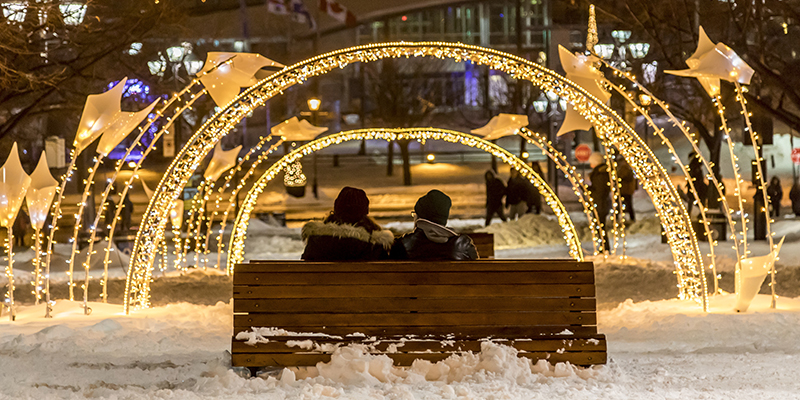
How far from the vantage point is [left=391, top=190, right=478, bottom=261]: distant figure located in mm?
6281

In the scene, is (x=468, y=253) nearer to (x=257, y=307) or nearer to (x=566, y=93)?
(x=257, y=307)

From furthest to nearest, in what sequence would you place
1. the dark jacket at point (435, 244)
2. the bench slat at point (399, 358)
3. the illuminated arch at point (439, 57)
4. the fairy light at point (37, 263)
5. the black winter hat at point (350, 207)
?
the illuminated arch at point (439, 57)
the fairy light at point (37, 263)
the black winter hat at point (350, 207)
the dark jacket at point (435, 244)
the bench slat at point (399, 358)

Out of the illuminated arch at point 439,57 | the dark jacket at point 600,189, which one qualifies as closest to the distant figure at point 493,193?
the dark jacket at point 600,189

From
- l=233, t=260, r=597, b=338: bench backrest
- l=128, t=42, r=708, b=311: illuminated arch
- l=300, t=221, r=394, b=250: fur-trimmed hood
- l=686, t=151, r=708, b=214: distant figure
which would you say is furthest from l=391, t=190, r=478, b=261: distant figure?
l=686, t=151, r=708, b=214: distant figure

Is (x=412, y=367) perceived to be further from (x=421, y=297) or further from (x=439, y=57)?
(x=439, y=57)

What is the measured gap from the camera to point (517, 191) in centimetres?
2300

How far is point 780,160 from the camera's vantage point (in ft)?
130

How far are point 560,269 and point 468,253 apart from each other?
794 millimetres

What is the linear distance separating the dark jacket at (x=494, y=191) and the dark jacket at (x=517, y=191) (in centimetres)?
24

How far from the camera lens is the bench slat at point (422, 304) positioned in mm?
5949

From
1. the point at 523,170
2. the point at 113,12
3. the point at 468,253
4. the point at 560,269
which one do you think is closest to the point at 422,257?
the point at 468,253

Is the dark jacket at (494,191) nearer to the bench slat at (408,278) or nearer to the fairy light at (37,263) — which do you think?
the fairy light at (37,263)

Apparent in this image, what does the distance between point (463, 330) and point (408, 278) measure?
0.52 m

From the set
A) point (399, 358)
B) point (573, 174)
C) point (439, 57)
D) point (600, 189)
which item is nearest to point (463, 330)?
point (399, 358)
